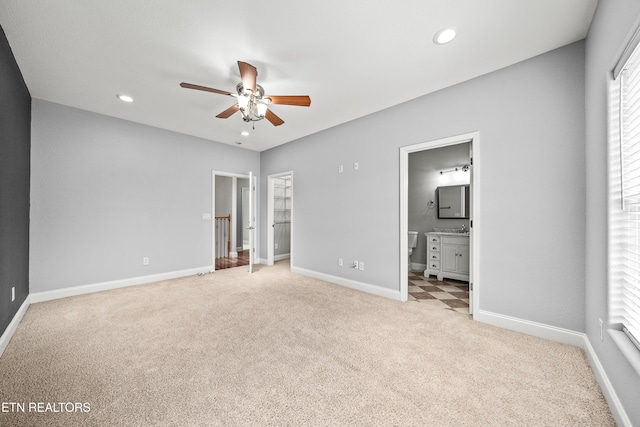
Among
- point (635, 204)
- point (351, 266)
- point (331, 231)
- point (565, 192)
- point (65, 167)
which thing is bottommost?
point (351, 266)

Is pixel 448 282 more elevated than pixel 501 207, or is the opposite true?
pixel 501 207

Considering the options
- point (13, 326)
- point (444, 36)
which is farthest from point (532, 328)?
point (13, 326)

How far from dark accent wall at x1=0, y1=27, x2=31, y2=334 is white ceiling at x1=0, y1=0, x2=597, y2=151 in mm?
225

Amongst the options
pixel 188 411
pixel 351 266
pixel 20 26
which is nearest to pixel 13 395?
pixel 188 411

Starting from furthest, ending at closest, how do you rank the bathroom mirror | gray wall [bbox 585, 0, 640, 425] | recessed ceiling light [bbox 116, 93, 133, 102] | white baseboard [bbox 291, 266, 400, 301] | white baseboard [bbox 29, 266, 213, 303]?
the bathroom mirror, white baseboard [bbox 291, 266, 400, 301], white baseboard [bbox 29, 266, 213, 303], recessed ceiling light [bbox 116, 93, 133, 102], gray wall [bbox 585, 0, 640, 425]

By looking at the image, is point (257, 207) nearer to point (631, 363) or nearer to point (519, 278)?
point (519, 278)

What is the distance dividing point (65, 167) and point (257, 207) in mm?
3188

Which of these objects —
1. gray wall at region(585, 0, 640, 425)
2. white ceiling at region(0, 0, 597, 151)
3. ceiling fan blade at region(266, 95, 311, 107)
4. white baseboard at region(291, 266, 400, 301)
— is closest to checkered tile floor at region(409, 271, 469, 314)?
white baseboard at region(291, 266, 400, 301)

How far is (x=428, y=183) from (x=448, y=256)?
1.59 m

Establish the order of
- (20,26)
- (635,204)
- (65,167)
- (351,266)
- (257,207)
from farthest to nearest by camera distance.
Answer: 1. (257,207)
2. (351,266)
3. (65,167)
4. (20,26)
5. (635,204)

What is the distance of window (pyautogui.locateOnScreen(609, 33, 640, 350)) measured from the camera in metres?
1.29

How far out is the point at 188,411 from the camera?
1.38 metres

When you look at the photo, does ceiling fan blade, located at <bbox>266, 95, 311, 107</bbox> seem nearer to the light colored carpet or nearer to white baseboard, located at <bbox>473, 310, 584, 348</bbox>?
the light colored carpet

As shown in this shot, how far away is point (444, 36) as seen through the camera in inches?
79.0
